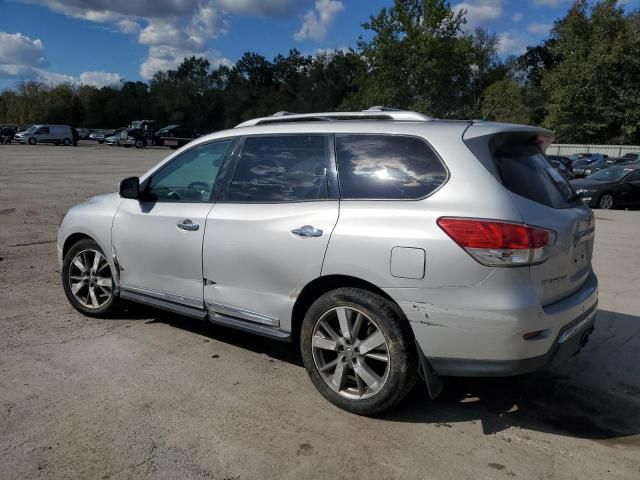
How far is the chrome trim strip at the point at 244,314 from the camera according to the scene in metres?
3.97

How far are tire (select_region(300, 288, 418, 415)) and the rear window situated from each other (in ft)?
3.40

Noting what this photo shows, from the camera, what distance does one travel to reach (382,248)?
3357 mm

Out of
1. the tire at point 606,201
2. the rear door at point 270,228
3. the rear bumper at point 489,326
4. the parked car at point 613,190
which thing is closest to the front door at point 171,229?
the rear door at point 270,228

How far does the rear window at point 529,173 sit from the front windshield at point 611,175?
49.7ft

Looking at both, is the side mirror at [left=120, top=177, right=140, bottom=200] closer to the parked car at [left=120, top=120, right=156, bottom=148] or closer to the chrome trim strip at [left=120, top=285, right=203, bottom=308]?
the chrome trim strip at [left=120, top=285, right=203, bottom=308]

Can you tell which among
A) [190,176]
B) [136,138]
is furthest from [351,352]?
[136,138]

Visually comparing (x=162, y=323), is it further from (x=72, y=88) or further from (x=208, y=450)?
(x=72, y=88)

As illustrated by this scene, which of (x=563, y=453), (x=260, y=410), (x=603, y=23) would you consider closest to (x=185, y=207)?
(x=260, y=410)

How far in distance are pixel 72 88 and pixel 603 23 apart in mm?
82388

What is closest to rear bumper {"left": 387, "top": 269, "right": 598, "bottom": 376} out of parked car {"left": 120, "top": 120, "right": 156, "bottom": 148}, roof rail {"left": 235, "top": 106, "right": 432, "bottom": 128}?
roof rail {"left": 235, "top": 106, "right": 432, "bottom": 128}

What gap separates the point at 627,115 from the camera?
4497cm

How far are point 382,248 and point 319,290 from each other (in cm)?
62

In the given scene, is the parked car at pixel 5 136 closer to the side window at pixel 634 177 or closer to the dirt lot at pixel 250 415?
the side window at pixel 634 177

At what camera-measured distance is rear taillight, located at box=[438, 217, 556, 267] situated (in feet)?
10.2
